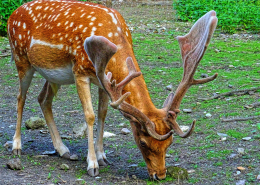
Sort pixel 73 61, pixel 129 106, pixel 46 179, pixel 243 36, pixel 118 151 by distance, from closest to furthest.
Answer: pixel 129 106, pixel 46 179, pixel 73 61, pixel 118 151, pixel 243 36

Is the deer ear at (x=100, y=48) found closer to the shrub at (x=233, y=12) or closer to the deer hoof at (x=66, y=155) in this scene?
the deer hoof at (x=66, y=155)

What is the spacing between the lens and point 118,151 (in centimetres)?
580

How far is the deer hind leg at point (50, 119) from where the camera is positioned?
5.67m

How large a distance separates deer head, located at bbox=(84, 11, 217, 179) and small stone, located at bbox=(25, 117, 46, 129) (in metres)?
2.48

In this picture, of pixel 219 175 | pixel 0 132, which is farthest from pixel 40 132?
pixel 219 175

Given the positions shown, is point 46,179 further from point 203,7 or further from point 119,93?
point 203,7

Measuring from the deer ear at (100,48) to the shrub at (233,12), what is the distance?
9427 mm

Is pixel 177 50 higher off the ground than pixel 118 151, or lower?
lower

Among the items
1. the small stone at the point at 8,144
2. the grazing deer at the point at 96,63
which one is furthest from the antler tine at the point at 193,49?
the small stone at the point at 8,144

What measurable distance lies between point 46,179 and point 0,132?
2.06 meters

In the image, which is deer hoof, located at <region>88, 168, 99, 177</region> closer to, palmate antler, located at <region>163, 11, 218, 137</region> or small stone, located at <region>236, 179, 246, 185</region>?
palmate antler, located at <region>163, 11, 218, 137</region>

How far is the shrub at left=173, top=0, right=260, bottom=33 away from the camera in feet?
43.2

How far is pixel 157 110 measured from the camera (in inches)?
180

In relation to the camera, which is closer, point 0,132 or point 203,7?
point 0,132
